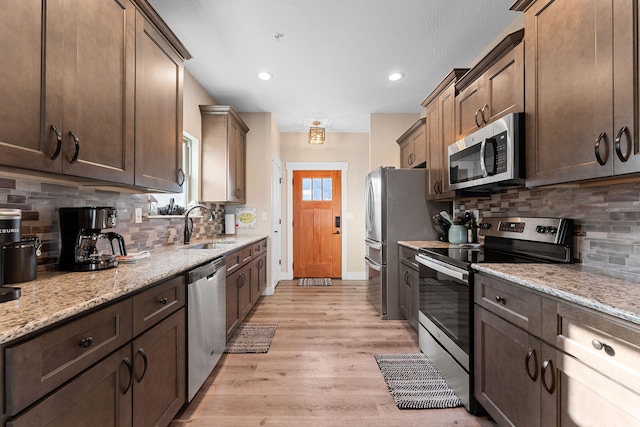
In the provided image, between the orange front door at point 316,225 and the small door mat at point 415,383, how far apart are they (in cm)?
308

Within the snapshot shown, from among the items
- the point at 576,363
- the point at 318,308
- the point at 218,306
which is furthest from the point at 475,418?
the point at 318,308

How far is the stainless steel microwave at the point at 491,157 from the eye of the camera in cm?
175

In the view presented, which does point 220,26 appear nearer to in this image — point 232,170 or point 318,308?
point 232,170

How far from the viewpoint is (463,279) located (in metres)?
1.74

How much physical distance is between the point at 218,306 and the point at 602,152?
235cm

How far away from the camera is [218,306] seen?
2.19 meters

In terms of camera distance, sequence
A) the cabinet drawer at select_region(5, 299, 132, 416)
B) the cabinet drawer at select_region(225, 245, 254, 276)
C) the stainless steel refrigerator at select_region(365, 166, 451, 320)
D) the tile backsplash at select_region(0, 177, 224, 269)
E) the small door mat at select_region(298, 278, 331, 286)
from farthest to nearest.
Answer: the small door mat at select_region(298, 278, 331, 286) → the stainless steel refrigerator at select_region(365, 166, 451, 320) → the cabinet drawer at select_region(225, 245, 254, 276) → the tile backsplash at select_region(0, 177, 224, 269) → the cabinet drawer at select_region(5, 299, 132, 416)

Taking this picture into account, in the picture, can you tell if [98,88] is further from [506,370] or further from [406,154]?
[406,154]

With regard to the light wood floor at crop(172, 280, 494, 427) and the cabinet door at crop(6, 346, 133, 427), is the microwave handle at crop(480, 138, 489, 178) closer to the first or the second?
the light wood floor at crop(172, 280, 494, 427)

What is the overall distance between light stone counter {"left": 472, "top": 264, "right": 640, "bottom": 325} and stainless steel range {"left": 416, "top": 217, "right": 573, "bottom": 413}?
Answer: 16 centimetres

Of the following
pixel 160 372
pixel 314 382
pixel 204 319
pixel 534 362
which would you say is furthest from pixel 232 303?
pixel 534 362

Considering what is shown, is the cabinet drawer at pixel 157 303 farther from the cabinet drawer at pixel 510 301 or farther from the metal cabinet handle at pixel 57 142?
the cabinet drawer at pixel 510 301

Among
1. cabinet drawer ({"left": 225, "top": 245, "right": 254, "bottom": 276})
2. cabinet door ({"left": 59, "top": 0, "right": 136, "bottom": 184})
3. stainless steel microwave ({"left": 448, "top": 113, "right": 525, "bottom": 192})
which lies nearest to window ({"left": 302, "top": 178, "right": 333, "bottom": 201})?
cabinet drawer ({"left": 225, "top": 245, "right": 254, "bottom": 276})

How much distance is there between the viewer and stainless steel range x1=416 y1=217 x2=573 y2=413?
1719 mm
